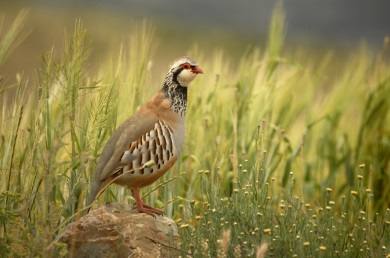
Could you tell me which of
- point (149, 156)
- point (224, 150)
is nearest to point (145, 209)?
point (149, 156)

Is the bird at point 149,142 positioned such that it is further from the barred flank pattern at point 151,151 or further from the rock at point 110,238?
the rock at point 110,238

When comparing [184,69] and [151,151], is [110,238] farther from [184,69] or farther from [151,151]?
[184,69]

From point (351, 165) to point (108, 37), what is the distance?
18860 mm

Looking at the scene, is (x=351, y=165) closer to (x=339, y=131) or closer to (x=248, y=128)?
(x=339, y=131)

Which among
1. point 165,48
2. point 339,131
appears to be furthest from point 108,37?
point 339,131

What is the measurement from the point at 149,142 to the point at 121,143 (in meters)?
0.17

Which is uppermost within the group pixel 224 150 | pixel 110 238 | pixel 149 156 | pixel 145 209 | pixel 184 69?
pixel 184 69

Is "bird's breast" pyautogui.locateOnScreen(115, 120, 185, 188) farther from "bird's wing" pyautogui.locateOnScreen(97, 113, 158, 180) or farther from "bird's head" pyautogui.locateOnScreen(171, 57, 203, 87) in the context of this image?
"bird's head" pyautogui.locateOnScreen(171, 57, 203, 87)

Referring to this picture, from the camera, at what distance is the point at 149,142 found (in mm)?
4328

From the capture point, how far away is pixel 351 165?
634 centimetres

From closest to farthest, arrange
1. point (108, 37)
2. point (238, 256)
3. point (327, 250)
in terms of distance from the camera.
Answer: point (238, 256), point (327, 250), point (108, 37)

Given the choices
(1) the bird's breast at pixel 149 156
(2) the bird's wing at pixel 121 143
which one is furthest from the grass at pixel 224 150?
(1) the bird's breast at pixel 149 156

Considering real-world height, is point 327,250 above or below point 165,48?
below

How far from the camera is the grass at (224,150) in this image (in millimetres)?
3928
